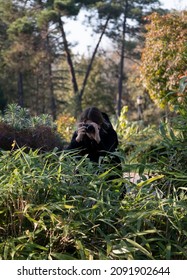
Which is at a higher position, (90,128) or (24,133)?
(90,128)

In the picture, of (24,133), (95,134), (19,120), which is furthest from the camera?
(19,120)

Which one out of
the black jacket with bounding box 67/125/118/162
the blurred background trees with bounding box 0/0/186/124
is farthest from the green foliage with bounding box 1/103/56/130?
the blurred background trees with bounding box 0/0/186/124

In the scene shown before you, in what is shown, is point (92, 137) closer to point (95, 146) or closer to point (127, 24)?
point (95, 146)

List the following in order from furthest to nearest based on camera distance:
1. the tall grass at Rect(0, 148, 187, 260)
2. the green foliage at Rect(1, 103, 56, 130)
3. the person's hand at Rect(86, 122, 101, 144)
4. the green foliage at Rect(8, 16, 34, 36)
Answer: the green foliage at Rect(8, 16, 34, 36), the green foliage at Rect(1, 103, 56, 130), the person's hand at Rect(86, 122, 101, 144), the tall grass at Rect(0, 148, 187, 260)

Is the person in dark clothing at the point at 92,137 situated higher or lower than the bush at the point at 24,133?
higher

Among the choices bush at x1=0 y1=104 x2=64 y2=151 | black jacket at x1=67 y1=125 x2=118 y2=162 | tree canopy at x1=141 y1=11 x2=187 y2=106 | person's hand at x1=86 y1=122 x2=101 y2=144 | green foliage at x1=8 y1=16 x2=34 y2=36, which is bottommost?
bush at x1=0 y1=104 x2=64 y2=151

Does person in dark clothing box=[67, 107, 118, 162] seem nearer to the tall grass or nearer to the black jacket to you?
the black jacket

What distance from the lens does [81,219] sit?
261 centimetres

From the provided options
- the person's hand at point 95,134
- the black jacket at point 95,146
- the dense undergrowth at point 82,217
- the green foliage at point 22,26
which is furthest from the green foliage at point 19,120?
the green foliage at point 22,26

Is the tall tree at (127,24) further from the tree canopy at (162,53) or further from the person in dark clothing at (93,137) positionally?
the person in dark clothing at (93,137)

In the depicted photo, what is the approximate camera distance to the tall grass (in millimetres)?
2504

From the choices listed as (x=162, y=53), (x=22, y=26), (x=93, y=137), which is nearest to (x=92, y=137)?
(x=93, y=137)

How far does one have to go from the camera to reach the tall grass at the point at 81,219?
2.50 m
